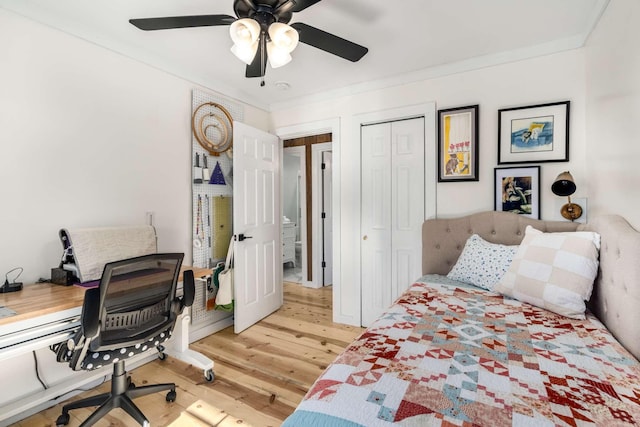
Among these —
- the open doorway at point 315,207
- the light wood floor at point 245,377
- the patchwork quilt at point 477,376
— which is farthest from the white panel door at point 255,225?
the patchwork quilt at point 477,376

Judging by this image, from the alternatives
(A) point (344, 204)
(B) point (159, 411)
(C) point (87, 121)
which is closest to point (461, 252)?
(A) point (344, 204)

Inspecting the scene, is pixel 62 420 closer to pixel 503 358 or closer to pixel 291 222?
pixel 503 358

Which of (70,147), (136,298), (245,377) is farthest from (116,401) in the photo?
(70,147)

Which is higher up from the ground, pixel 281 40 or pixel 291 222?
pixel 281 40

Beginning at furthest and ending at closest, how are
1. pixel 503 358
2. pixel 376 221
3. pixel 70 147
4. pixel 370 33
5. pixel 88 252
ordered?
pixel 376 221
pixel 370 33
pixel 70 147
pixel 88 252
pixel 503 358

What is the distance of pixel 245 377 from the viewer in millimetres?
2115

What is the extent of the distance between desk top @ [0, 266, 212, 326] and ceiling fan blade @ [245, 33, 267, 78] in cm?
153

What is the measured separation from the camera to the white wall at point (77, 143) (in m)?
1.71

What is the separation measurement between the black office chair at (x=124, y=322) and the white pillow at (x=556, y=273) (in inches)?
76.9

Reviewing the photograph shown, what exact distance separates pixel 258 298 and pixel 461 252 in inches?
79.7

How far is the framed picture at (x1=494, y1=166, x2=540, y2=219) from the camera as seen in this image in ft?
7.28

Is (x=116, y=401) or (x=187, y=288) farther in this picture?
(x=187, y=288)

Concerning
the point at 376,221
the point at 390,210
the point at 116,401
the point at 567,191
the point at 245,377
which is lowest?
the point at 245,377

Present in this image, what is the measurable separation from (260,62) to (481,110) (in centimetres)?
184
